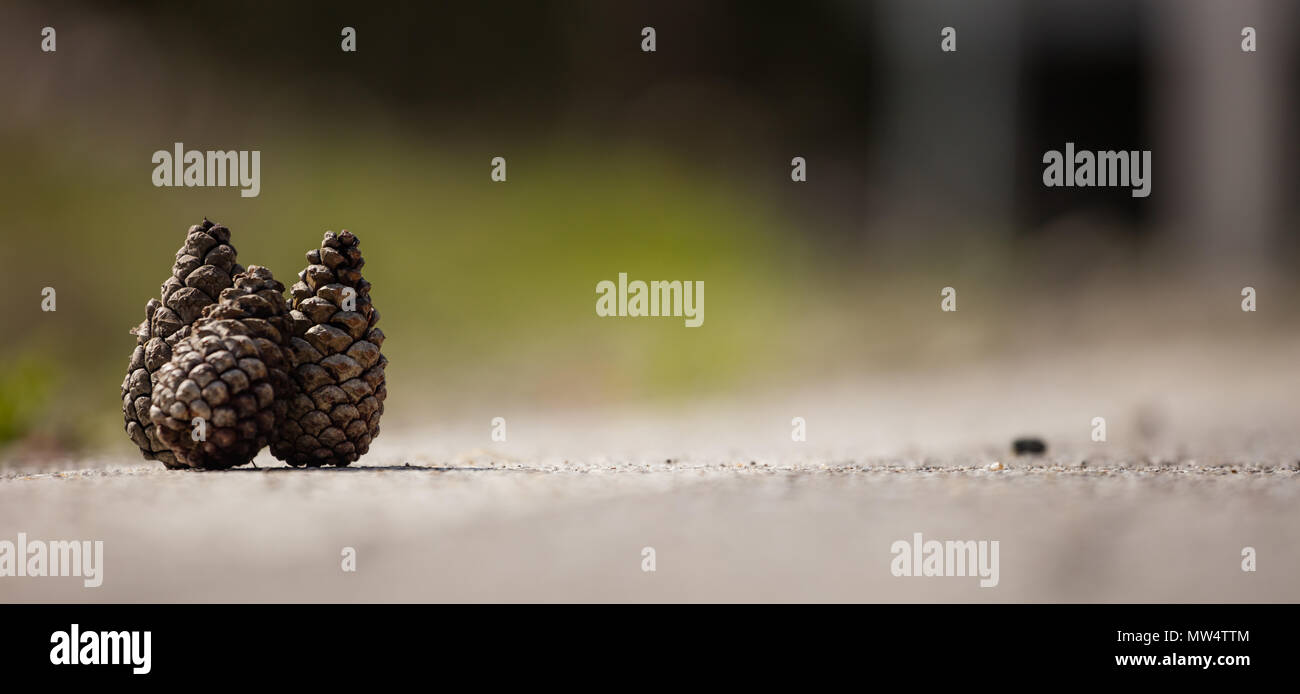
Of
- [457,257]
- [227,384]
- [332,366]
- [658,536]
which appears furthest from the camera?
[457,257]

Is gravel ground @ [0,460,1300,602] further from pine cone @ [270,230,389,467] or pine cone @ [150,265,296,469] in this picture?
pine cone @ [270,230,389,467]

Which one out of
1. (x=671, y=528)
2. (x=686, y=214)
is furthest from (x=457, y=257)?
(x=671, y=528)

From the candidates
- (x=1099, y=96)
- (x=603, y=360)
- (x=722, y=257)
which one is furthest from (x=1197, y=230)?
(x=603, y=360)

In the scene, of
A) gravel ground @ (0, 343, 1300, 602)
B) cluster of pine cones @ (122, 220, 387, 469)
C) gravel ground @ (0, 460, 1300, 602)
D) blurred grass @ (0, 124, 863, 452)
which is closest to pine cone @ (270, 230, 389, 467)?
cluster of pine cones @ (122, 220, 387, 469)

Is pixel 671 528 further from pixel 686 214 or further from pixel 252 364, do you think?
pixel 686 214

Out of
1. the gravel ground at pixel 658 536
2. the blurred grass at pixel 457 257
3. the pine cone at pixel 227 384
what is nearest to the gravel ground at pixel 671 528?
the gravel ground at pixel 658 536

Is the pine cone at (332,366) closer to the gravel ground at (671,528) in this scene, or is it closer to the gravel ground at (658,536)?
the gravel ground at (671,528)
